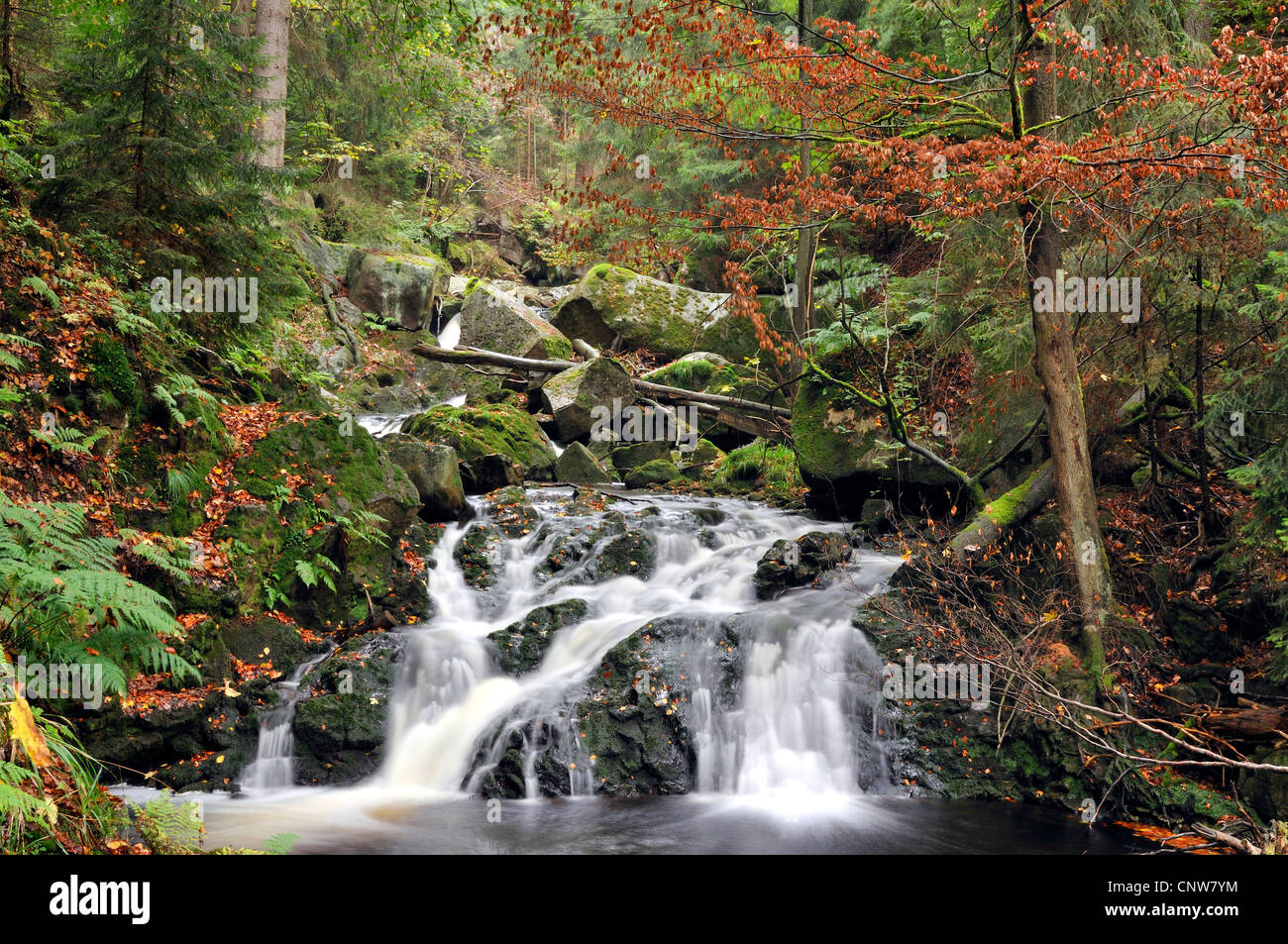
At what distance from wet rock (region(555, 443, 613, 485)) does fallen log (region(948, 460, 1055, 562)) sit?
695cm

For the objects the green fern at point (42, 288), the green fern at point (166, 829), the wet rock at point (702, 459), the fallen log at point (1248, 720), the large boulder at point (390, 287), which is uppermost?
the large boulder at point (390, 287)

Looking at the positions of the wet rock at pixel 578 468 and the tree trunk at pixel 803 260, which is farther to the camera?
the tree trunk at pixel 803 260

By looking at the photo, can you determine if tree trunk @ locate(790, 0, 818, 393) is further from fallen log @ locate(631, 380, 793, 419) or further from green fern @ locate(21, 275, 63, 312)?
green fern @ locate(21, 275, 63, 312)

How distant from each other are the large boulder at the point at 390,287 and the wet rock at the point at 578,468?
830 centimetres

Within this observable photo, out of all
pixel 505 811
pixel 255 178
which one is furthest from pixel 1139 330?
pixel 255 178

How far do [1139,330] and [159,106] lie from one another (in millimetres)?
10782

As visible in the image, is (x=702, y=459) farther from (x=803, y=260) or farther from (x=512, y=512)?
(x=512, y=512)

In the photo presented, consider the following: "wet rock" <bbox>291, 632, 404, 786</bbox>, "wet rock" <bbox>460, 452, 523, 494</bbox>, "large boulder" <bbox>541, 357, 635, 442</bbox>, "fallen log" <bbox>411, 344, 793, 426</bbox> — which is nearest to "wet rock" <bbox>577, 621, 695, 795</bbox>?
"wet rock" <bbox>291, 632, 404, 786</bbox>

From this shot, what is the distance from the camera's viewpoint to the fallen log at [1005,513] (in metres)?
8.63

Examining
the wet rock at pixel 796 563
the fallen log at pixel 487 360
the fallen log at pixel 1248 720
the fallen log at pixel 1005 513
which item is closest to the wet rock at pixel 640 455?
the fallen log at pixel 487 360

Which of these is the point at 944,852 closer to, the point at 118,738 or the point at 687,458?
the point at 118,738

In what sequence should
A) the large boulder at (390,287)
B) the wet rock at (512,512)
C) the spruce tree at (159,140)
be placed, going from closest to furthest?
the spruce tree at (159,140), the wet rock at (512,512), the large boulder at (390,287)

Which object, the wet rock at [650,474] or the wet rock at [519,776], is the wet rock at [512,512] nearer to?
the wet rock at [650,474]

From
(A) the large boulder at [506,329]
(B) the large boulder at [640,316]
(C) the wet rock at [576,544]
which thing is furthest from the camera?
(B) the large boulder at [640,316]
